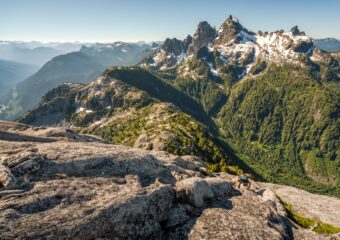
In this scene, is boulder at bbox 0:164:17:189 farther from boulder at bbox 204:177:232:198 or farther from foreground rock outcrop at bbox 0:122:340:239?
boulder at bbox 204:177:232:198

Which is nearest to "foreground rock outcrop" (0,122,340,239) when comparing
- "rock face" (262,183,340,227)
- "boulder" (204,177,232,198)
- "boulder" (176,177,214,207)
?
"boulder" (204,177,232,198)

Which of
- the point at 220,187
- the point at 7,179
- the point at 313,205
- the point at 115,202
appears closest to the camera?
the point at 7,179

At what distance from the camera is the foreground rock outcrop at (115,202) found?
2938 cm

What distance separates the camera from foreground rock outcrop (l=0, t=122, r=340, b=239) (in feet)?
96.4

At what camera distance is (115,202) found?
3306 cm

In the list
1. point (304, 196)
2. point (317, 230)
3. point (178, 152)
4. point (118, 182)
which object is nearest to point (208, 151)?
point (178, 152)

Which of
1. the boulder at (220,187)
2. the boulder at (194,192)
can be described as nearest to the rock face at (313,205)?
the boulder at (220,187)

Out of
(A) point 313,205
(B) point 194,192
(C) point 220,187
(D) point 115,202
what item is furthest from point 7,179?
(A) point 313,205

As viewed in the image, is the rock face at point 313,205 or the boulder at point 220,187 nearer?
the boulder at point 220,187

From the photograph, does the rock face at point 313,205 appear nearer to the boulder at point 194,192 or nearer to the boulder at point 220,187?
the boulder at point 220,187

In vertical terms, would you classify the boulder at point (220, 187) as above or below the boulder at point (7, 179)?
below

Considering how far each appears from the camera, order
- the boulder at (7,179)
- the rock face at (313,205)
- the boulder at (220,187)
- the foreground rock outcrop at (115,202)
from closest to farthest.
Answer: the foreground rock outcrop at (115,202), the boulder at (7,179), the boulder at (220,187), the rock face at (313,205)

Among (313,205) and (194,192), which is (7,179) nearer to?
(194,192)

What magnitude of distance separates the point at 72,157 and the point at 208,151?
15355 centimetres
